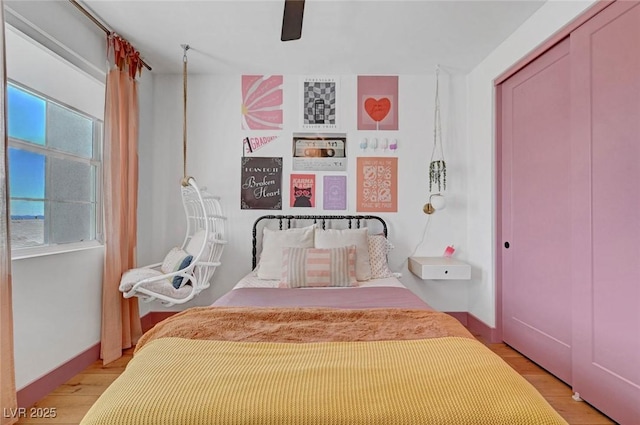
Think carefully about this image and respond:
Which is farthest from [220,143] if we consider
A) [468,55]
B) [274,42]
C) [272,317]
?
[468,55]

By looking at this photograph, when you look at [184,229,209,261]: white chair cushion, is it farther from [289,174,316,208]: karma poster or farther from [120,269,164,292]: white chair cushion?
[289,174,316,208]: karma poster

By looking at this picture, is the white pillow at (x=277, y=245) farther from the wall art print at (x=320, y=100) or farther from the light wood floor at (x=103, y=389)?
the light wood floor at (x=103, y=389)

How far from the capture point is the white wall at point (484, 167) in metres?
2.64

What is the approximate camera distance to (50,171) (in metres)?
2.26

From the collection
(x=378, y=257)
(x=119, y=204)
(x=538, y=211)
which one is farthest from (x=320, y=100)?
(x=538, y=211)

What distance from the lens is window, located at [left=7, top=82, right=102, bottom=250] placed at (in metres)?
2.03

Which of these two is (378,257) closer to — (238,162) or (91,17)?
(238,162)

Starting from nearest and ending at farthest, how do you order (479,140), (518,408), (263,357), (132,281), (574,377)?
1. (518,408)
2. (263,357)
3. (574,377)
4. (132,281)
5. (479,140)

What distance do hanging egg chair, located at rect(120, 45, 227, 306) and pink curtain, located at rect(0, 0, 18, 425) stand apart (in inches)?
26.4

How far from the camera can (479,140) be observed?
3.06 meters

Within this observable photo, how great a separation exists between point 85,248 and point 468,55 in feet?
10.9

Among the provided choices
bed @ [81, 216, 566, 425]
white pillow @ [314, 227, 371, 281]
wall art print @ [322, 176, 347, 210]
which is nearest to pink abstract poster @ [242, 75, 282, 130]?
wall art print @ [322, 176, 347, 210]

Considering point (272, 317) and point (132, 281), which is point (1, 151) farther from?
point (272, 317)

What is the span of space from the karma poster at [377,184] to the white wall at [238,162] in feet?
0.20
